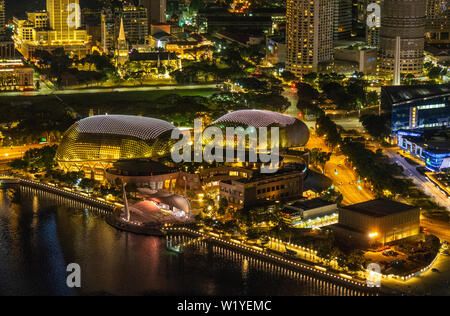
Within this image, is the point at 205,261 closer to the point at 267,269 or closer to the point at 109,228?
the point at 267,269

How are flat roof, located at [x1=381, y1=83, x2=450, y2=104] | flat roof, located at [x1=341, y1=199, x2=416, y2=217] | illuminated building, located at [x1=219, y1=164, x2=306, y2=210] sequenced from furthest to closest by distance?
flat roof, located at [x1=381, y1=83, x2=450, y2=104] → illuminated building, located at [x1=219, y1=164, x2=306, y2=210] → flat roof, located at [x1=341, y1=199, x2=416, y2=217]

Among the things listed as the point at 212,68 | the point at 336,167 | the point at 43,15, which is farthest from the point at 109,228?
the point at 43,15

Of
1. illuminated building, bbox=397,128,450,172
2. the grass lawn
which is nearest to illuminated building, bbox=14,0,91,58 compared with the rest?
the grass lawn

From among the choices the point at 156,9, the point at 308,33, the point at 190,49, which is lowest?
the point at 190,49

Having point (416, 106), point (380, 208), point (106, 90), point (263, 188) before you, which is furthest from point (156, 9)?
point (380, 208)

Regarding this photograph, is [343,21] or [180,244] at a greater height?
[343,21]

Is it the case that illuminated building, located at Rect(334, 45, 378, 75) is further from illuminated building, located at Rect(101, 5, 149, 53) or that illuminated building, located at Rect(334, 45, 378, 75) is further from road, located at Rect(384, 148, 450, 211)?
road, located at Rect(384, 148, 450, 211)

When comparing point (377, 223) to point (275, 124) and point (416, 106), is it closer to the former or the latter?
point (275, 124)
